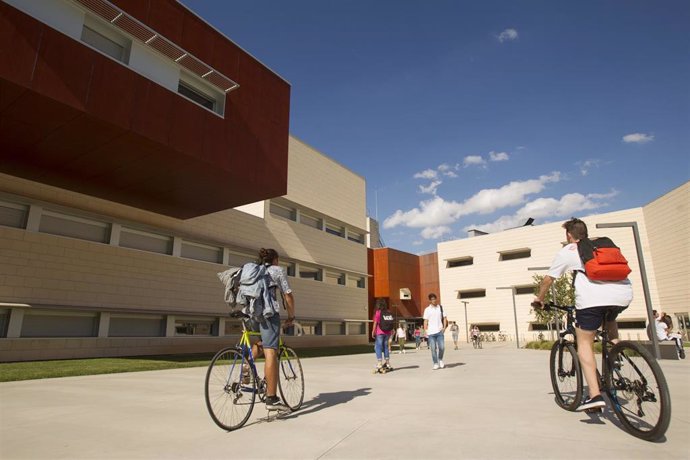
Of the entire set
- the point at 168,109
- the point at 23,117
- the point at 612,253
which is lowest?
the point at 612,253

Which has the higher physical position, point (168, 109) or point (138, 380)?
point (168, 109)

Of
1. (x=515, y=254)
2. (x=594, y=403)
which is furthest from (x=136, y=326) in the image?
(x=515, y=254)

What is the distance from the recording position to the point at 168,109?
1180cm

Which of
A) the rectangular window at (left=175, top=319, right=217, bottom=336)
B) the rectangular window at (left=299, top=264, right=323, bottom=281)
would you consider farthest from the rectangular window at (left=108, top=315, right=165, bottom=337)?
the rectangular window at (left=299, top=264, right=323, bottom=281)

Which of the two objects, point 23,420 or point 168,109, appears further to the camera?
point 168,109

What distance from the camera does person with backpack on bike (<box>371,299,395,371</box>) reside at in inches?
388

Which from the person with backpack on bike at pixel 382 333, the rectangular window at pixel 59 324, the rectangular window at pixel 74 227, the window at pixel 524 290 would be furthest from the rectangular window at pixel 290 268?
the window at pixel 524 290

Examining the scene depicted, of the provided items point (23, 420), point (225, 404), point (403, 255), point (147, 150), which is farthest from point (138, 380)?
point (403, 255)

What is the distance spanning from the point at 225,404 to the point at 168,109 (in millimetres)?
10165

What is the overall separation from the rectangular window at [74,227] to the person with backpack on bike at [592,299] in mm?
15283

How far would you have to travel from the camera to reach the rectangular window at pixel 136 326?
15234 mm

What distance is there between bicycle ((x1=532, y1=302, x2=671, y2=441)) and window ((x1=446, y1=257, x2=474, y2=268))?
42.7m

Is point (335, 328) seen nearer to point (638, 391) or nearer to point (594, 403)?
point (594, 403)

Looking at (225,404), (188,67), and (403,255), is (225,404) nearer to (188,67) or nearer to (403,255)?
(188,67)
